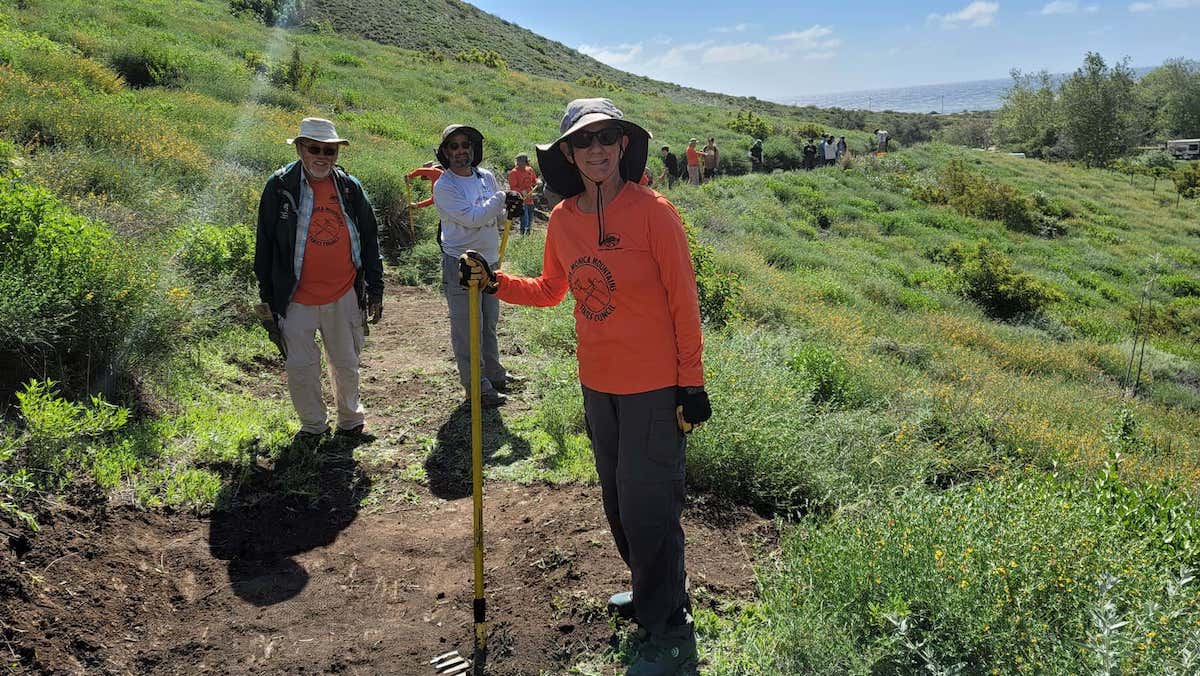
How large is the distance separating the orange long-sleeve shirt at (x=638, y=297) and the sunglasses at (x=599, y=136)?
0.18m

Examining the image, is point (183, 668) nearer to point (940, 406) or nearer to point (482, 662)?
point (482, 662)

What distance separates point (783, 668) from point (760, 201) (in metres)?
17.7

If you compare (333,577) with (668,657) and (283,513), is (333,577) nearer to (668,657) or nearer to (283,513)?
(283,513)

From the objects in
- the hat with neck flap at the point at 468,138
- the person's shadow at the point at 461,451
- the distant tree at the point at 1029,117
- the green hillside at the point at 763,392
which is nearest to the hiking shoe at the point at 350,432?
the green hillside at the point at 763,392

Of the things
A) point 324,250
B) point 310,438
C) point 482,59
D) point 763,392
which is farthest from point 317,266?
point 482,59

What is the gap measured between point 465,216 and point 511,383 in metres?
1.62

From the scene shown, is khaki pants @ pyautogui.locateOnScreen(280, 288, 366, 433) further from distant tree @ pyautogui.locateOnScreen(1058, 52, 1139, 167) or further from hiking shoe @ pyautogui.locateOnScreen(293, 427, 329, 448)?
distant tree @ pyautogui.locateOnScreen(1058, 52, 1139, 167)

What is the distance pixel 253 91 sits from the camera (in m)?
15.5

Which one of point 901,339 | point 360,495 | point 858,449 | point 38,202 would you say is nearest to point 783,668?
A: point 858,449

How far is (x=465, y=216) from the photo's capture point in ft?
16.4

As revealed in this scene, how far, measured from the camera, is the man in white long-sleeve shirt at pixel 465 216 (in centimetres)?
500

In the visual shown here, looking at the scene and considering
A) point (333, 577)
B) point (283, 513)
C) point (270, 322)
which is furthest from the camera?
point (270, 322)

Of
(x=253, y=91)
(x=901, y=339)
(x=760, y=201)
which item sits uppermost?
(x=253, y=91)

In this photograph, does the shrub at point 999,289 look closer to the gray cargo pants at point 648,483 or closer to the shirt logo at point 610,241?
the gray cargo pants at point 648,483
